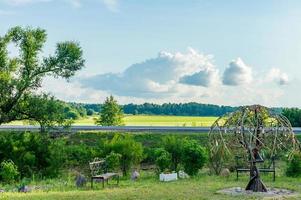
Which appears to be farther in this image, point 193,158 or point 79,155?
point 79,155

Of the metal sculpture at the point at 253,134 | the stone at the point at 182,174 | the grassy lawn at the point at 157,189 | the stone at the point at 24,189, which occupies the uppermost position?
the metal sculpture at the point at 253,134

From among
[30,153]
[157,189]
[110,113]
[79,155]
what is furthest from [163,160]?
[110,113]

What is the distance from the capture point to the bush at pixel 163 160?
22016mm

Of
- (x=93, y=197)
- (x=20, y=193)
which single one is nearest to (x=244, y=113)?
(x=93, y=197)

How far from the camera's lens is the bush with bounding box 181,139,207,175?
72.5 feet

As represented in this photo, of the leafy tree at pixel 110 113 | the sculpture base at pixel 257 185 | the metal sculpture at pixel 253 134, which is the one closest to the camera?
the sculpture base at pixel 257 185

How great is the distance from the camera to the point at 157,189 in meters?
17.4

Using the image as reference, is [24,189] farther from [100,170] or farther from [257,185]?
[257,185]

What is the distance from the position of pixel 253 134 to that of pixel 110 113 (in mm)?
36016

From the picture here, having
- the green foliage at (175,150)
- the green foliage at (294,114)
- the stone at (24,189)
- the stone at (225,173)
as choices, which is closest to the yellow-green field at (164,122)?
the green foliage at (294,114)

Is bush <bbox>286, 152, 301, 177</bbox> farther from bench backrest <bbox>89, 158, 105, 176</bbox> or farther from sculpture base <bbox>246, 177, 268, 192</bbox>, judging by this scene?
bench backrest <bbox>89, 158, 105, 176</bbox>

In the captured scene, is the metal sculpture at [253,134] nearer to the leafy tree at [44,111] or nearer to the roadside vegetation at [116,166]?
the roadside vegetation at [116,166]

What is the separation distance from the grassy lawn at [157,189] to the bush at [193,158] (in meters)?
0.79

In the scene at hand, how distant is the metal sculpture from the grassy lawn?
4.58 ft
